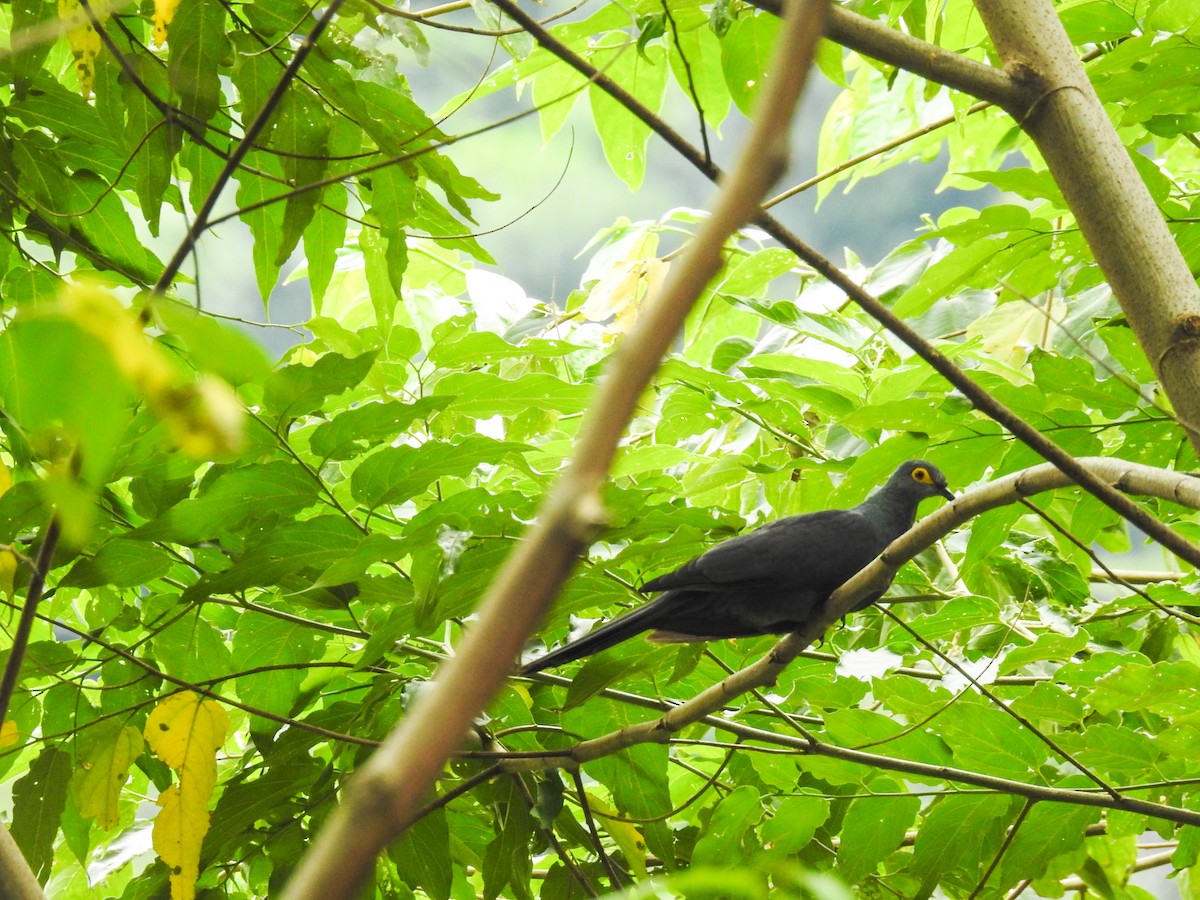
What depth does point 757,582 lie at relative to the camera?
2.65m

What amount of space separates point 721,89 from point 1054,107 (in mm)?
947

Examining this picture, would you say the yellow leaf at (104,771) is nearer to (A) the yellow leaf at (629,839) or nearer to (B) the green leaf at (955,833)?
(A) the yellow leaf at (629,839)

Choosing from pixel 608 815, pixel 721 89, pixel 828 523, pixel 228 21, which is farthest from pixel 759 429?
pixel 228 21

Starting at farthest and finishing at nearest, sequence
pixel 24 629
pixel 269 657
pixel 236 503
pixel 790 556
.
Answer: pixel 790 556, pixel 269 657, pixel 236 503, pixel 24 629

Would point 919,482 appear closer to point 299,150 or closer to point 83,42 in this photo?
point 299,150

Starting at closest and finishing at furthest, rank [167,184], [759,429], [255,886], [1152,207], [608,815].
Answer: [1152,207]
[167,184]
[608,815]
[255,886]
[759,429]

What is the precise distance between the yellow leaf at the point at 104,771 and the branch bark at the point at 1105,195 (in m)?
2.18

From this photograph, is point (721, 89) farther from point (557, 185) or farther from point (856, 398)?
point (856, 398)

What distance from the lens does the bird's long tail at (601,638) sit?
7.89 feet

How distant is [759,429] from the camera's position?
3318mm

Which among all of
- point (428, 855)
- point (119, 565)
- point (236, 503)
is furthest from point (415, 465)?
point (428, 855)

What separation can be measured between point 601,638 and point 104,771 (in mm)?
1136

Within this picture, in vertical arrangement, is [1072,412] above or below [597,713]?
above

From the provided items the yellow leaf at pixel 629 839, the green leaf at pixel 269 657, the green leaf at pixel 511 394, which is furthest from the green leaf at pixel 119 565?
the yellow leaf at pixel 629 839
